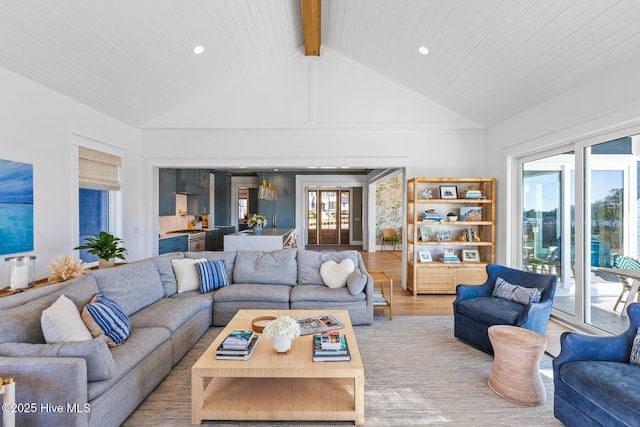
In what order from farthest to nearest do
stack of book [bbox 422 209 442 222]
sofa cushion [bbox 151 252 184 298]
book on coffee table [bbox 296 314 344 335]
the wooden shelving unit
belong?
stack of book [bbox 422 209 442 222] < the wooden shelving unit < sofa cushion [bbox 151 252 184 298] < book on coffee table [bbox 296 314 344 335]

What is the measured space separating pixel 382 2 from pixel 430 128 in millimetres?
2317

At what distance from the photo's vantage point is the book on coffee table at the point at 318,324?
2613mm

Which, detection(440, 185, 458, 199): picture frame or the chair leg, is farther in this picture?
detection(440, 185, 458, 199): picture frame

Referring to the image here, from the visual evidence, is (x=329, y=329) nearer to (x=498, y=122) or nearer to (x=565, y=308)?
(x=565, y=308)

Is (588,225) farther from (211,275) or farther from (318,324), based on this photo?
(211,275)

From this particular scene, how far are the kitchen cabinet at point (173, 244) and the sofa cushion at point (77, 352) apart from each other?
14.2 ft

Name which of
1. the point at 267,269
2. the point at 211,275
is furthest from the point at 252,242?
the point at 211,275

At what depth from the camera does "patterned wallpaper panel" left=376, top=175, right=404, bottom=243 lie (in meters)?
10.6

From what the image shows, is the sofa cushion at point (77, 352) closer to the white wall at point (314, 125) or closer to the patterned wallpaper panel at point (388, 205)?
the white wall at point (314, 125)

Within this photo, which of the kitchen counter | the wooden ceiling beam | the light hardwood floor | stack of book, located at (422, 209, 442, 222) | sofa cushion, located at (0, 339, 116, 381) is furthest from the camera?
the kitchen counter

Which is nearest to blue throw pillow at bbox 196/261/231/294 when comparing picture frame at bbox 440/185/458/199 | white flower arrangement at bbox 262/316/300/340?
white flower arrangement at bbox 262/316/300/340

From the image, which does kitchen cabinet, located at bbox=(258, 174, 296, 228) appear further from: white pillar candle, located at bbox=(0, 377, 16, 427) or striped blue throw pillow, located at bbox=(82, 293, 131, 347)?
white pillar candle, located at bbox=(0, 377, 16, 427)

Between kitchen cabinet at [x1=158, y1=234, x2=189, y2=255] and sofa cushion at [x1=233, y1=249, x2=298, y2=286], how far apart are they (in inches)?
101

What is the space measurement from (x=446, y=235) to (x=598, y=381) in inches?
143
